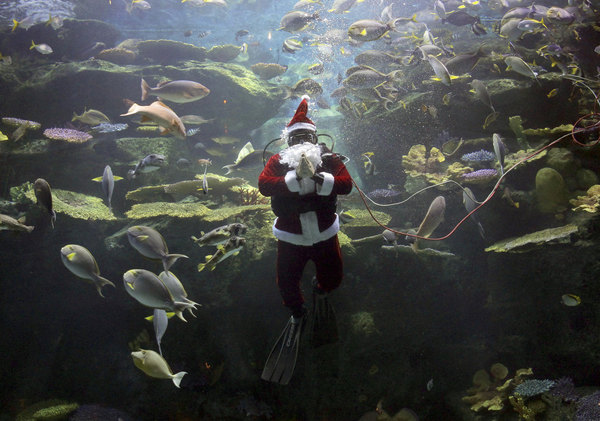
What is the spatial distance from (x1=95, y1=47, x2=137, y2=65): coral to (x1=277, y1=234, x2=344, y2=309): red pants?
10.5 metres

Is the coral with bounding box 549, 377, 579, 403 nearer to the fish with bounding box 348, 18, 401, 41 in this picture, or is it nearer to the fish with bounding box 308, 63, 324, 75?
the fish with bounding box 348, 18, 401, 41

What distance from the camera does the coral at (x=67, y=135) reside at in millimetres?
5757

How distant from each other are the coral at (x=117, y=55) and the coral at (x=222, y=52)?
3017 millimetres

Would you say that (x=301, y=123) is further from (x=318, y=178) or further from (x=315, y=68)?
(x=315, y=68)

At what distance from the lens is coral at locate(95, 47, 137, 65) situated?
966cm

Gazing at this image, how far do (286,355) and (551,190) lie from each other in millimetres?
4232

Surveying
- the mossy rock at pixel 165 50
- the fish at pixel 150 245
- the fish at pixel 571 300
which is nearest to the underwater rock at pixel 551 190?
the fish at pixel 571 300

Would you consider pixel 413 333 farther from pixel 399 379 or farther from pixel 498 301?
pixel 498 301

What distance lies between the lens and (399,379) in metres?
4.06

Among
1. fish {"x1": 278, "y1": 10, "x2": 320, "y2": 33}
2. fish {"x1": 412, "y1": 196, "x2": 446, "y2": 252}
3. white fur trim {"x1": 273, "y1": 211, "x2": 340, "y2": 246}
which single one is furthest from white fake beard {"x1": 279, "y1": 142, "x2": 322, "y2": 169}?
fish {"x1": 278, "y1": 10, "x2": 320, "y2": 33}

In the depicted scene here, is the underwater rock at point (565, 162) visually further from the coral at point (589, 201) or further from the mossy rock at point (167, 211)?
the mossy rock at point (167, 211)

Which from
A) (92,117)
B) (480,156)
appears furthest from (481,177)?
(92,117)

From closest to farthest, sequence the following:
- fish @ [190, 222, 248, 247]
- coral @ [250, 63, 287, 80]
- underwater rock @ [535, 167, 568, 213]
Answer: fish @ [190, 222, 248, 247], underwater rock @ [535, 167, 568, 213], coral @ [250, 63, 287, 80]

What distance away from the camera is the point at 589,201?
A: 3615mm
